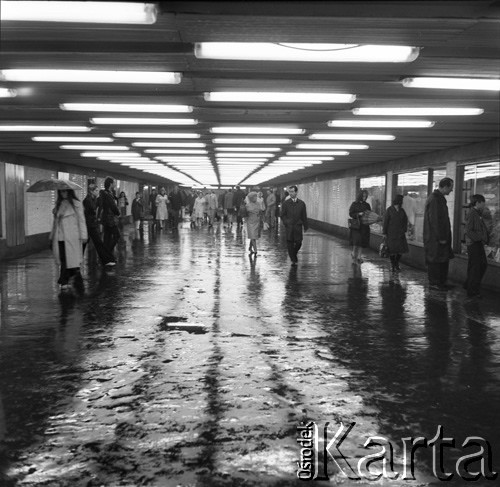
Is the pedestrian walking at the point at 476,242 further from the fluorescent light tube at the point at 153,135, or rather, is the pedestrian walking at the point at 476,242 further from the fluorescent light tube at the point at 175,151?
the fluorescent light tube at the point at 175,151

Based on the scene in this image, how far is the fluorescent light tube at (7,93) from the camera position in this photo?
273 inches

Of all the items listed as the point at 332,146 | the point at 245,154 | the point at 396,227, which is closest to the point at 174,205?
the point at 245,154

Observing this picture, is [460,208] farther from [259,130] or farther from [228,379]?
[228,379]

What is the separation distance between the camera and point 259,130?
10.7 metres

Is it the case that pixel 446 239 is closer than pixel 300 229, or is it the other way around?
pixel 446 239

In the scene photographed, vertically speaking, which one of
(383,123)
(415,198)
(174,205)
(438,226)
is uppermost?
(383,123)

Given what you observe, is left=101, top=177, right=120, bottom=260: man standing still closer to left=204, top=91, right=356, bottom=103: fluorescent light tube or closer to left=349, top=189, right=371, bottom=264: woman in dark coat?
left=349, top=189, right=371, bottom=264: woman in dark coat

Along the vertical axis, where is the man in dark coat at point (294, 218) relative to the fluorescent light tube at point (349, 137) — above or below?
below

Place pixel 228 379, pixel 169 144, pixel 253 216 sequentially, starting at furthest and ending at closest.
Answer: pixel 253 216
pixel 169 144
pixel 228 379

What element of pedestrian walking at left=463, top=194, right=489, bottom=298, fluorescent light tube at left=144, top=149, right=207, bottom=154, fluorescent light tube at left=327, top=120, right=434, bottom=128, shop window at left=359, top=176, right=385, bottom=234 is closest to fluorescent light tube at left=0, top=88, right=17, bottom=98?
fluorescent light tube at left=327, top=120, right=434, bottom=128

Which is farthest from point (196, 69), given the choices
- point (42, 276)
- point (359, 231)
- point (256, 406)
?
point (359, 231)

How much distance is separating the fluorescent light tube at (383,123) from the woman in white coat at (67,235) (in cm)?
460

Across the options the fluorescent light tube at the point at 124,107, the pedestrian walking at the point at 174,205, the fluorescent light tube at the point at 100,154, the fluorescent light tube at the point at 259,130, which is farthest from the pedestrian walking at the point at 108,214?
the pedestrian walking at the point at 174,205

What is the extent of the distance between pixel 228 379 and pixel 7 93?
447 cm
